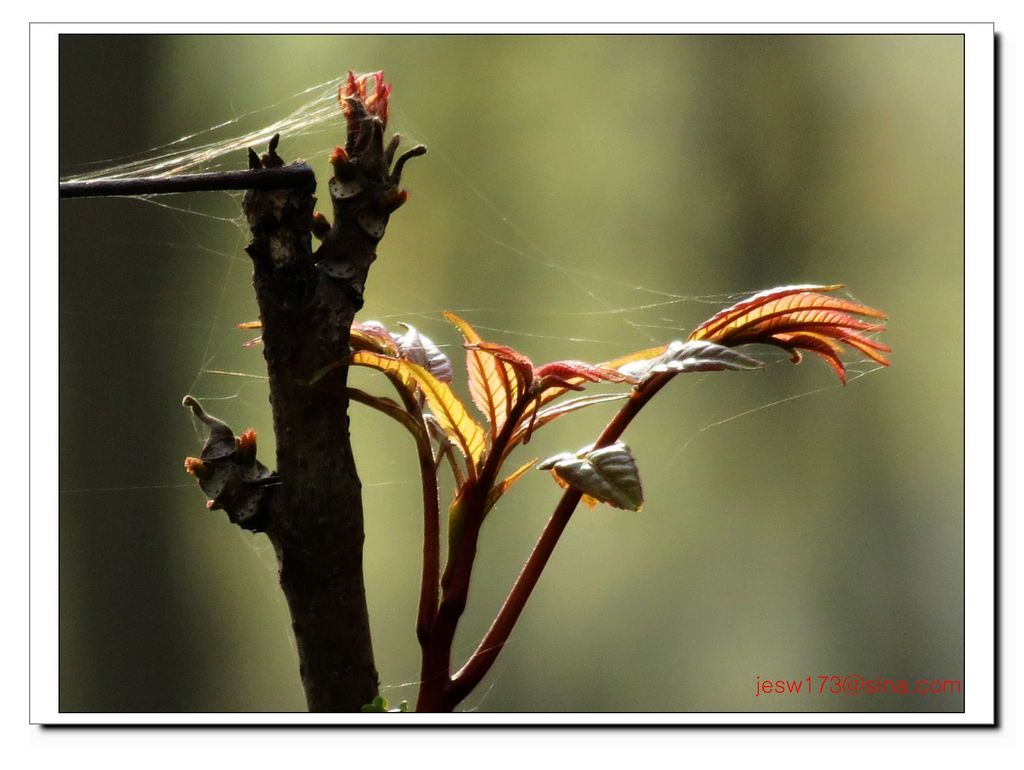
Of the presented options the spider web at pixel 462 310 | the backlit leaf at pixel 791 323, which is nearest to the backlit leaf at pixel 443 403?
the backlit leaf at pixel 791 323

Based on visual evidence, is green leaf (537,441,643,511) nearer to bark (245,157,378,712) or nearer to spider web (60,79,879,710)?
bark (245,157,378,712)

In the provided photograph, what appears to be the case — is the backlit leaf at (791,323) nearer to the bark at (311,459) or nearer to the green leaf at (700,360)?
the green leaf at (700,360)

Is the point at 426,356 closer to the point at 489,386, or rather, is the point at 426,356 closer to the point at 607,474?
the point at 489,386

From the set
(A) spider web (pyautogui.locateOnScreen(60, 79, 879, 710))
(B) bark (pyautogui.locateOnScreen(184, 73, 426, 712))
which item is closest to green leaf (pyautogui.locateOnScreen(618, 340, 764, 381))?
(B) bark (pyautogui.locateOnScreen(184, 73, 426, 712))

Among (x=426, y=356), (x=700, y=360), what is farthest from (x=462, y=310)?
(x=700, y=360)
